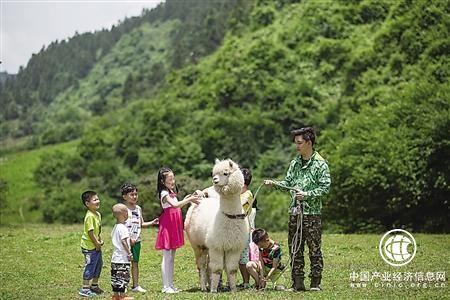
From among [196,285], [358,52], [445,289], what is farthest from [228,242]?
[358,52]

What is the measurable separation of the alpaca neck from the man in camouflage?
0.53 meters

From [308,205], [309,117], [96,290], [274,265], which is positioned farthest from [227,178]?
[309,117]

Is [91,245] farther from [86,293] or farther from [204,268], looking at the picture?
[204,268]

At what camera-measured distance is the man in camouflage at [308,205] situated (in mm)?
10109

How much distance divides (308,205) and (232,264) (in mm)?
1456

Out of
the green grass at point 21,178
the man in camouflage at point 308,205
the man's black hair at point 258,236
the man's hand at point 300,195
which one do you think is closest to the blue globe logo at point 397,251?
the man's black hair at point 258,236

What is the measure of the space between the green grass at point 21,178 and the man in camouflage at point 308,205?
55656 mm

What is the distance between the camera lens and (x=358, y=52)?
47438mm

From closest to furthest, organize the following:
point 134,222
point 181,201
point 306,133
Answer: point 306,133, point 181,201, point 134,222

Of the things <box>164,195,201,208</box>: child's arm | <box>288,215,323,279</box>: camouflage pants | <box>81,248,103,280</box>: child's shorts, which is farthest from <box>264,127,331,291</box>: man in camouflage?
<box>81,248,103,280</box>: child's shorts

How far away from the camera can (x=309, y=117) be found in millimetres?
53656

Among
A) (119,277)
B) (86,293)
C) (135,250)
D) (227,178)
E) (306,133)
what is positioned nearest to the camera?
(119,277)

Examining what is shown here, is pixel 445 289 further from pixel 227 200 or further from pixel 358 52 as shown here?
pixel 358 52

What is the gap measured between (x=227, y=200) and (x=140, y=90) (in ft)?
379
